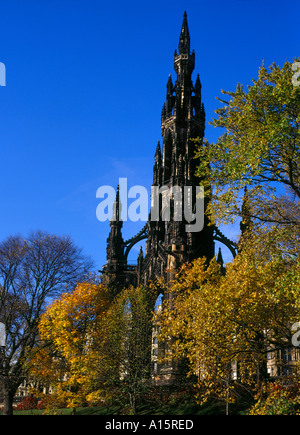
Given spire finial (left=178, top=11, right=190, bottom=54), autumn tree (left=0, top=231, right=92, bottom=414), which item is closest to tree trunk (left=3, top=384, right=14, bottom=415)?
autumn tree (left=0, top=231, right=92, bottom=414)

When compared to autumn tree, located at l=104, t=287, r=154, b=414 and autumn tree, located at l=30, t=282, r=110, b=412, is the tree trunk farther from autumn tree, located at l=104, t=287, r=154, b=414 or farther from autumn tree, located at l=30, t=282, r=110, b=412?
autumn tree, located at l=104, t=287, r=154, b=414

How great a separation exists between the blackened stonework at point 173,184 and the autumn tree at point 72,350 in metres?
13.1

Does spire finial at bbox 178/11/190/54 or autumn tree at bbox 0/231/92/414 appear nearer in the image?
autumn tree at bbox 0/231/92/414

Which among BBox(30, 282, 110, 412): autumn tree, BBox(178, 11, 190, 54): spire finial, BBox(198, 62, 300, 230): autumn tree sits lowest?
BBox(30, 282, 110, 412): autumn tree

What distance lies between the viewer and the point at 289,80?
62.8 ft

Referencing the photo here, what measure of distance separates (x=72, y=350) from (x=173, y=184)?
2768cm

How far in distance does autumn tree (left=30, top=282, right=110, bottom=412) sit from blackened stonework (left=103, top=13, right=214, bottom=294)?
13.1 meters

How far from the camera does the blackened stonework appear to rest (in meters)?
54.0

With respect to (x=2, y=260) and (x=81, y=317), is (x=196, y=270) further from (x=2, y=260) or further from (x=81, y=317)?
(x=2, y=260)

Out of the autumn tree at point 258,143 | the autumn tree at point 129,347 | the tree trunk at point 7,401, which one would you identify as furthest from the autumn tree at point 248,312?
the tree trunk at point 7,401

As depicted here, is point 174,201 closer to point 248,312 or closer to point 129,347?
point 129,347

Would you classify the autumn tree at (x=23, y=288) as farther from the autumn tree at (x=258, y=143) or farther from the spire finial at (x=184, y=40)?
the spire finial at (x=184, y=40)

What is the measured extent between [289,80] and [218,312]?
10037mm
